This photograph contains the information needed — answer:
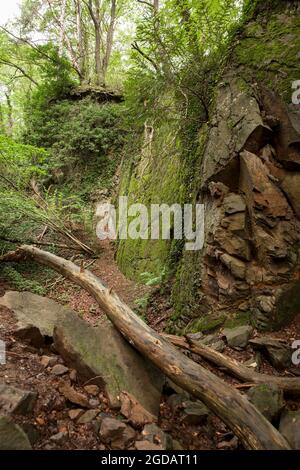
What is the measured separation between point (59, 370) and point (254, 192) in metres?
3.71

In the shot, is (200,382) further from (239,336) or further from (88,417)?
(239,336)

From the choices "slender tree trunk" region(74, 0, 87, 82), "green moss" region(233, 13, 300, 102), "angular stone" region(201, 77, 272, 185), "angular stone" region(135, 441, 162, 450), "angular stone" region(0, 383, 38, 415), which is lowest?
"angular stone" region(135, 441, 162, 450)

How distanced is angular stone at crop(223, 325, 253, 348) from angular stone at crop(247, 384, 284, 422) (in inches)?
40.3

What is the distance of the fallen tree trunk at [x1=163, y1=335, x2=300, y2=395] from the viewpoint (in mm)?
3656

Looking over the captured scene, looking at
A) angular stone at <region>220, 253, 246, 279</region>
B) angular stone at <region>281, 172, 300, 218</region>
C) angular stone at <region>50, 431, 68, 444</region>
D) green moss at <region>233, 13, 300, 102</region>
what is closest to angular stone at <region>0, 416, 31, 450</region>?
angular stone at <region>50, 431, 68, 444</region>

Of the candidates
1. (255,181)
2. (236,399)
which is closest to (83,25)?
(255,181)

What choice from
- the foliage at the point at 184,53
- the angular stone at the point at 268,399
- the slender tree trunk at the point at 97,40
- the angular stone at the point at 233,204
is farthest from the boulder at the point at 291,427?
the slender tree trunk at the point at 97,40

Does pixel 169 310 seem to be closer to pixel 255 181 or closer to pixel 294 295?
pixel 294 295

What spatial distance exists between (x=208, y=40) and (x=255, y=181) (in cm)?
294

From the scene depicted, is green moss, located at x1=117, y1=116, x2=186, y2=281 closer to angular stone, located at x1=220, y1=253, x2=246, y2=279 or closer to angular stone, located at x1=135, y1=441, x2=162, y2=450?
angular stone, located at x1=220, y1=253, x2=246, y2=279

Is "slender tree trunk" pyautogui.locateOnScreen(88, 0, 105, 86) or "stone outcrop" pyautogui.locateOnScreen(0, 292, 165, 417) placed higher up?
"slender tree trunk" pyautogui.locateOnScreen(88, 0, 105, 86)

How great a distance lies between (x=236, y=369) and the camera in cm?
395

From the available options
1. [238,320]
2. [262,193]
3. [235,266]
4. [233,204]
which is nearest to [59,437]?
[238,320]

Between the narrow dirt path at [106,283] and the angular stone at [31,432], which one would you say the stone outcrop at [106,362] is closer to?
the angular stone at [31,432]
